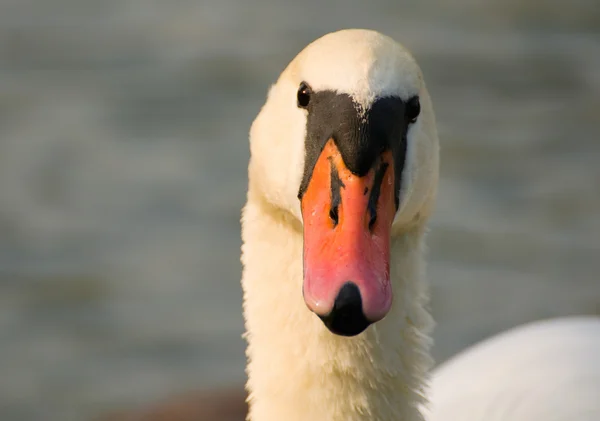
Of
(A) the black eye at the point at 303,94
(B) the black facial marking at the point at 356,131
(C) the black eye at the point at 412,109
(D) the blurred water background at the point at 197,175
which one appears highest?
(D) the blurred water background at the point at 197,175

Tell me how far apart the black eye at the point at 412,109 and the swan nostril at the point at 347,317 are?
47 cm

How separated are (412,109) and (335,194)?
0.88 feet

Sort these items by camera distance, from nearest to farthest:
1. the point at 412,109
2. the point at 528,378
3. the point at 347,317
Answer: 1. the point at 347,317
2. the point at 412,109
3. the point at 528,378

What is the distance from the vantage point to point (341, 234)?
2236 mm

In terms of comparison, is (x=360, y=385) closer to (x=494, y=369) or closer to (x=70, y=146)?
(x=494, y=369)

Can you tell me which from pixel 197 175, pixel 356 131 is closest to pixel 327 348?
pixel 356 131

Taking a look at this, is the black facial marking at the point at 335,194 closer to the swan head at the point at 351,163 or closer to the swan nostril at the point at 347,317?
the swan head at the point at 351,163

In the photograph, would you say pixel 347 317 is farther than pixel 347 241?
No

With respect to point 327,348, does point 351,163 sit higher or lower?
higher

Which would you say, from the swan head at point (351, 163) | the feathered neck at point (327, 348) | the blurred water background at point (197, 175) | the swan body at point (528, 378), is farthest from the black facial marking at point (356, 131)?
the blurred water background at point (197, 175)

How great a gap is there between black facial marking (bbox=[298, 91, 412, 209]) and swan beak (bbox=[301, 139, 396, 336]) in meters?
0.02

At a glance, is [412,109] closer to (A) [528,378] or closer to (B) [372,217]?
(B) [372,217]

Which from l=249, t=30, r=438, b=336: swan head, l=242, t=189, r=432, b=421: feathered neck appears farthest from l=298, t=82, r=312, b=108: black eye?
l=242, t=189, r=432, b=421: feathered neck

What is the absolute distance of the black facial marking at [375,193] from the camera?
2.26 metres
